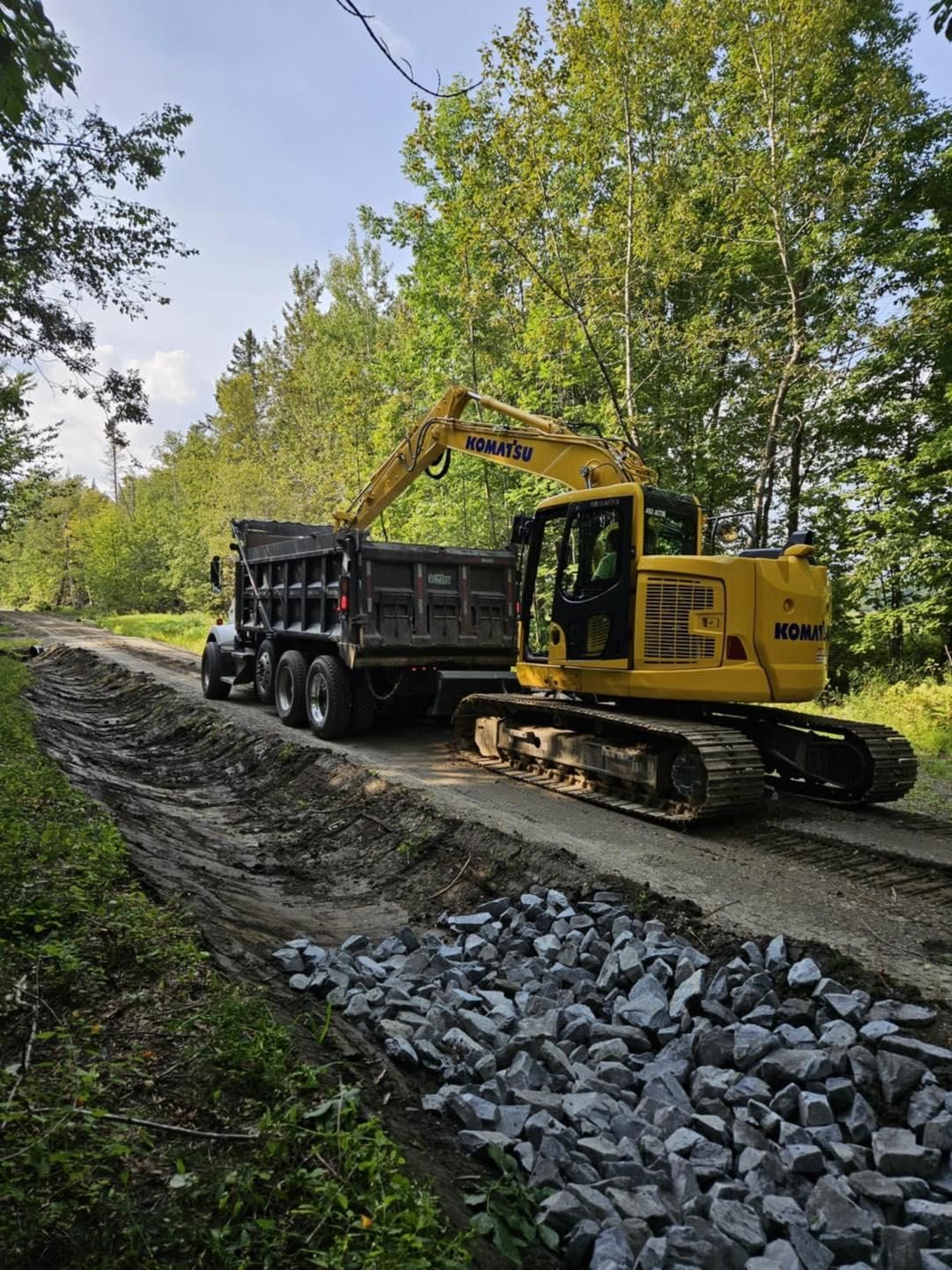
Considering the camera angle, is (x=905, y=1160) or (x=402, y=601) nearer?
(x=905, y=1160)

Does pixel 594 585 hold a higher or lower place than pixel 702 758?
higher

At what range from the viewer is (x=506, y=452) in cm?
855

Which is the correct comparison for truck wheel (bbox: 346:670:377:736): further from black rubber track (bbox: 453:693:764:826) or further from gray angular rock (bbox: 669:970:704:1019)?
gray angular rock (bbox: 669:970:704:1019)

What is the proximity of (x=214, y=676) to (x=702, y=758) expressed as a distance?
9.88 m

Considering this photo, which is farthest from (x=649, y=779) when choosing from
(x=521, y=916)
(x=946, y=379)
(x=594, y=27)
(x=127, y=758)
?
(x=594, y=27)

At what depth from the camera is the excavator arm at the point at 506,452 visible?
7.83 meters

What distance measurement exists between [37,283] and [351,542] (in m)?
6.80

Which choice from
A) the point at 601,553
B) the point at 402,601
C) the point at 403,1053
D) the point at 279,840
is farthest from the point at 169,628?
the point at 403,1053

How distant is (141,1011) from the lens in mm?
2873

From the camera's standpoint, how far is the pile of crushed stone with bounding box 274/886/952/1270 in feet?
7.83

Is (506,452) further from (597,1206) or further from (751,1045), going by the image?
(597,1206)

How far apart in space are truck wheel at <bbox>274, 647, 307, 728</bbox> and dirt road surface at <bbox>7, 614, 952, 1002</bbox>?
825 millimetres

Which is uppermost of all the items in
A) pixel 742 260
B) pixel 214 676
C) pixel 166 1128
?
pixel 742 260

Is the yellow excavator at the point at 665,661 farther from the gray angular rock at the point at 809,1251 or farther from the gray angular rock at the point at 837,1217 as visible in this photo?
the gray angular rock at the point at 809,1251
